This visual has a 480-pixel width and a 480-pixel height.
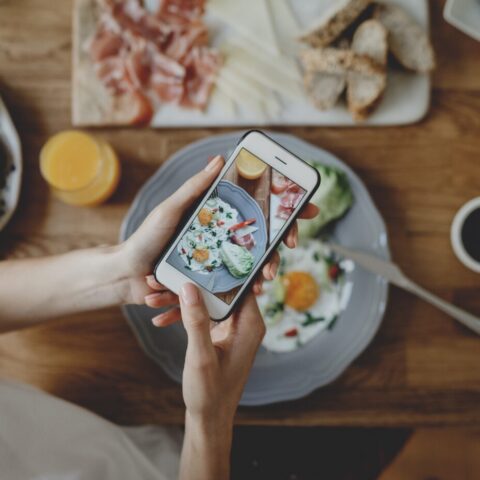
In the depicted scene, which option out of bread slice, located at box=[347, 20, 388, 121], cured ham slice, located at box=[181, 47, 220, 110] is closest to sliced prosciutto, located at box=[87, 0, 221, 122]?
cured ham slice, located at box=[181, 47, 220, 110]

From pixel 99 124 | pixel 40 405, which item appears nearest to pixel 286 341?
pixel 40 405

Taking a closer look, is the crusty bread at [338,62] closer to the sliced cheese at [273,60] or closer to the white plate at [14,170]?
the sliced cheese at [273,60]

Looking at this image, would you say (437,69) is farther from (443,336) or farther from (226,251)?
(226,251)

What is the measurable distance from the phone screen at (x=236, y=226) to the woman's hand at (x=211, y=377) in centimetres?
6

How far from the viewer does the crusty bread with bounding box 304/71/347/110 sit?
1188mm

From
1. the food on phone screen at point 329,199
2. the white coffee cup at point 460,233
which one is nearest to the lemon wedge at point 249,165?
the food on phone screen at point 329,199

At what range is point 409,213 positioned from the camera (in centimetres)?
121

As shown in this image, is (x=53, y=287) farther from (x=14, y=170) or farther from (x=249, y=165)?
(x=249, y=165)

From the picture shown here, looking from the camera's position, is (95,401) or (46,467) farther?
(95,401)

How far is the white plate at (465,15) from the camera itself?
1.16 m

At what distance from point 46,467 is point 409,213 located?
2.72ft

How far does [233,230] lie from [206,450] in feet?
1.10

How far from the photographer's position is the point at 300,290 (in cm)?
116

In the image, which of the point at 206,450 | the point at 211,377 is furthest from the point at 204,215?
Result: the point at 206,450
